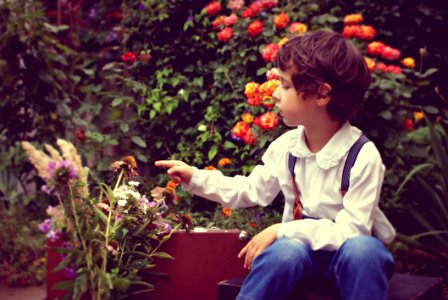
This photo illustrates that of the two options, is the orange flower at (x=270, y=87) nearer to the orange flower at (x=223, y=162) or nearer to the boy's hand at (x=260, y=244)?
the orange flower at (x=223, y=162)

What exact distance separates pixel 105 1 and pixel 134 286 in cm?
316

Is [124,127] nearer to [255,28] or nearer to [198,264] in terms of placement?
[255,28]

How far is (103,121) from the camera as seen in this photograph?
4566 mm

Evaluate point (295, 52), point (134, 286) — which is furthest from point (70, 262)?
point (295, 52)

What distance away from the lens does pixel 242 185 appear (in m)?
2.26

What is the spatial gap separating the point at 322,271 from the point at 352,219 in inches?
7.0

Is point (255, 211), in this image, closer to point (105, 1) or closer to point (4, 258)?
point (4, 258)

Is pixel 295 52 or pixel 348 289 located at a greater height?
pixel 295 52

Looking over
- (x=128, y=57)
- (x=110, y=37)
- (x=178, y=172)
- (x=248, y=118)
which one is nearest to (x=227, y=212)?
(x=248, y=118)

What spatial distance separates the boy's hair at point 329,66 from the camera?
198 cm

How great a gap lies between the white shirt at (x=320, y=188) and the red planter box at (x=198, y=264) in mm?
138

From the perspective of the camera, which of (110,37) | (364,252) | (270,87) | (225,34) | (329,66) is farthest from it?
(110,37)

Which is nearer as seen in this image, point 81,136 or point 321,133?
point 321,133

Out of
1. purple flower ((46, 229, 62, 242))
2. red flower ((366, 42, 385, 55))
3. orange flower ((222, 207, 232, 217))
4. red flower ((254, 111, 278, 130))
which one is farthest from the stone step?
red flower ((366, 42, 385, 55))
